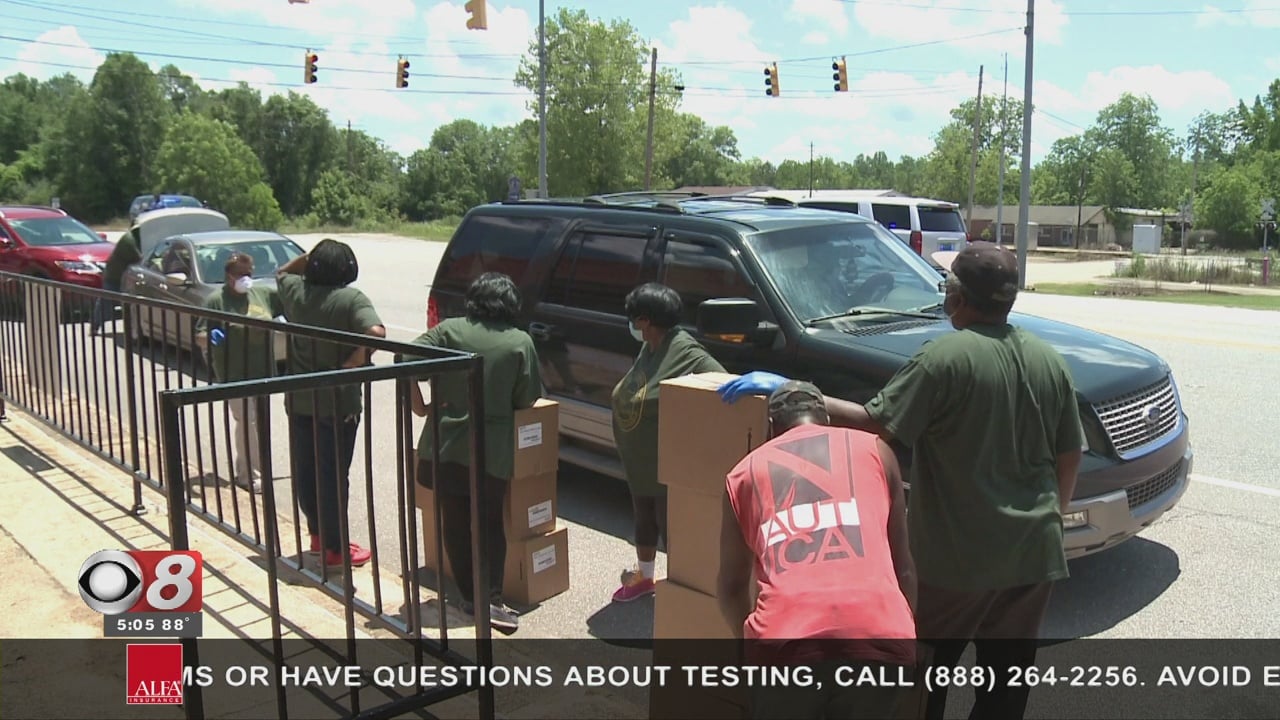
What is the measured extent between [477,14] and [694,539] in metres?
17.4

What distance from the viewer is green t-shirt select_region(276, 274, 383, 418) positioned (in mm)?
4840

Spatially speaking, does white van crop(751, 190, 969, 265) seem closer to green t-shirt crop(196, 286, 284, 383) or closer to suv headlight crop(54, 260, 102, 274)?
suv headlight crop(54, 260, 102, 274)

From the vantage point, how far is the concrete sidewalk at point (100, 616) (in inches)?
141

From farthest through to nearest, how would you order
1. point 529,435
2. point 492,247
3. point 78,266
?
point 78,266, point 492,247, point 529,435

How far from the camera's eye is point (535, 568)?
487 centimetres

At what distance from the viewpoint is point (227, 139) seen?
2894 inches

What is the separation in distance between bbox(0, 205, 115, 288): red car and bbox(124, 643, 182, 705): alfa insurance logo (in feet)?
42.2

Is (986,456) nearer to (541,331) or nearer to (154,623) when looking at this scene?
(154,623)

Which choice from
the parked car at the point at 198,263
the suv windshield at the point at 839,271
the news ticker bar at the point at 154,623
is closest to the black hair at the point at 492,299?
the suv windshield at the point at 839,271

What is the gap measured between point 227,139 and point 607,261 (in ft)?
248

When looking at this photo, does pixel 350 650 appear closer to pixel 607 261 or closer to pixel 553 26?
pixel 607 261

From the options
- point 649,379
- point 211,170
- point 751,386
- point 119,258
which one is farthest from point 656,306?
point 211,170

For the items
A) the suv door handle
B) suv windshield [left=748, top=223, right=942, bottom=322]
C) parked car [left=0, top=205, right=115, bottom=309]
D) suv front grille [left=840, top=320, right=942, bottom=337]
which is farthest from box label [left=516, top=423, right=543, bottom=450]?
parked car [left=0, top=205, right=115, bottom=309]

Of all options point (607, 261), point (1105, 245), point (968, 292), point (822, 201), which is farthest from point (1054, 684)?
point (1105, 245)
